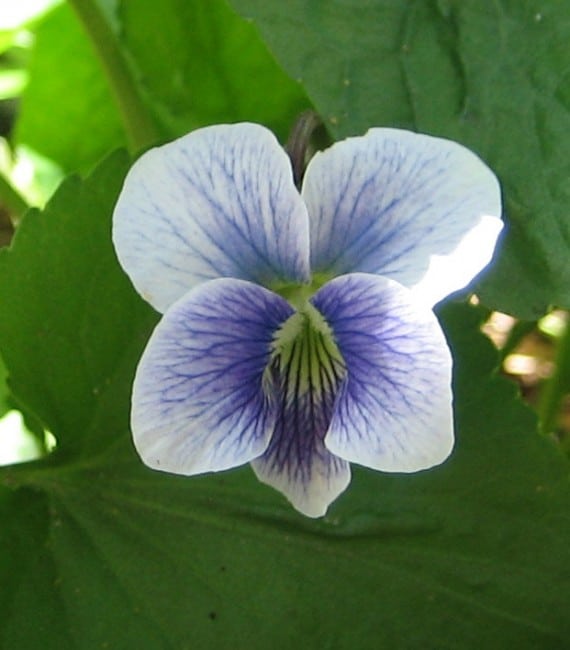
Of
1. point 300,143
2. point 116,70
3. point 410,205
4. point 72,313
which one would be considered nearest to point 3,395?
point 72,313

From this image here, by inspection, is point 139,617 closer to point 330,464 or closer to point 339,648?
point 339,648

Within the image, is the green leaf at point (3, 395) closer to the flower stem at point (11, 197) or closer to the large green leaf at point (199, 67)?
the flower stem at point (11, 197)

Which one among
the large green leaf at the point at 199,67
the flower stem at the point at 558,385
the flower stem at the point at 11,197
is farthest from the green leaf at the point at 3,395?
the flower stem at the point at 558,385

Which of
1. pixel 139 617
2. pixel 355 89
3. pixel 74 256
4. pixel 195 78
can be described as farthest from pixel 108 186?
pixel 195 78

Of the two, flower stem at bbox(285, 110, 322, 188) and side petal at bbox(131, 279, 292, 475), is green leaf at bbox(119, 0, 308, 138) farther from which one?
side petal at bbox(131, 279, 292, 475)

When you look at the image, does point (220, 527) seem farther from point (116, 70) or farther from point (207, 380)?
point (116, 70)

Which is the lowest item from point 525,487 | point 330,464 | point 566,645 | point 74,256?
point 566,645
